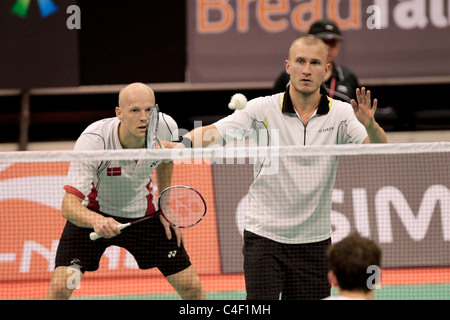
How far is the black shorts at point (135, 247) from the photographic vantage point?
563cm

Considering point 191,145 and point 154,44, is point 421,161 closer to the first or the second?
point 191,145

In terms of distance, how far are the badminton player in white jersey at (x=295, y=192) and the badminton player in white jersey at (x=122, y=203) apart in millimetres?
617

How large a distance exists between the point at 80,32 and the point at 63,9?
384 mm

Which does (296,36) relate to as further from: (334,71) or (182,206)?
(182,206)

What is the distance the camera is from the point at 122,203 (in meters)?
5.81

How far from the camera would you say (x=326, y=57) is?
5164 millimetres

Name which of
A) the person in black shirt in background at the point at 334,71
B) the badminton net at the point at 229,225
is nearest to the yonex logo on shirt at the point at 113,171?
the badminton net at the point at 229,225

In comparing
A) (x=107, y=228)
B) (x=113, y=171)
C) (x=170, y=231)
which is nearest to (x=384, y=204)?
(x=170, y=231)

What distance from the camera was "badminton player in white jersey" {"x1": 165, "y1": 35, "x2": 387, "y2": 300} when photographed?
503 centimetres

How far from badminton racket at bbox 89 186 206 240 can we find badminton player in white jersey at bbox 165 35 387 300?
1.21 ft

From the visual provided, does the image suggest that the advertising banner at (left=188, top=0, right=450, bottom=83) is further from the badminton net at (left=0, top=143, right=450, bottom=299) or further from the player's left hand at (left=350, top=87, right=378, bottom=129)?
the player's left hand at (left=350, top=87, right=378, bottom=129)

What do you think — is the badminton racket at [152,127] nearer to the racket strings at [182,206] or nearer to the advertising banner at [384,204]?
the racket strings at [182,206]

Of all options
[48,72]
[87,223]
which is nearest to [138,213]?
[87,223]

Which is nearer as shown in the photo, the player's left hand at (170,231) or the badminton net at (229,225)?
the player's left hand at (170,231)
